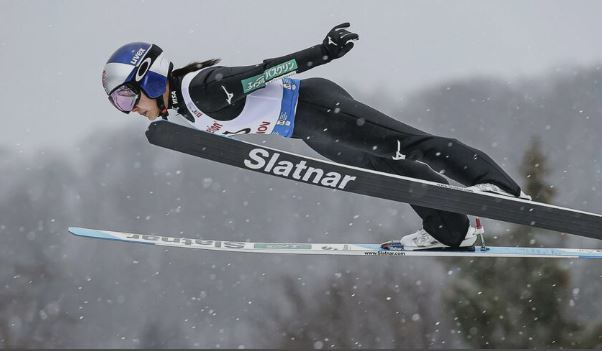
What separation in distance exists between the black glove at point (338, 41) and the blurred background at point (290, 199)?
553 cm

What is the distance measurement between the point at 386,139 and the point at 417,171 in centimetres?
36

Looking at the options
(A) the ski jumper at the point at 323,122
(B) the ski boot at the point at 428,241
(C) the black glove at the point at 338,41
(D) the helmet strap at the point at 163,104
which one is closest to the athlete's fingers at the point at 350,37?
(C) the black glove at the point at 338,41

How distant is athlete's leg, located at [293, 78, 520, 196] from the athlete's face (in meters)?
0.64

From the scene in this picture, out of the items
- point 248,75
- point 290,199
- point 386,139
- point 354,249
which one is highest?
point 248,75

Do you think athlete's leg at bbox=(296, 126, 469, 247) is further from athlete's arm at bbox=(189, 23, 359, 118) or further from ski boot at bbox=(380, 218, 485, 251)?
athlete's arm at bbox=(189, 23, 359, 118)

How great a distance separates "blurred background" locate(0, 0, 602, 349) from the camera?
9547 millimetres

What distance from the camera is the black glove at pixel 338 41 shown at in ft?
9.62

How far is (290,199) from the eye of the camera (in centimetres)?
1383

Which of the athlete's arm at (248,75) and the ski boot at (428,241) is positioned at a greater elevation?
the athlete's arm at (248,75)

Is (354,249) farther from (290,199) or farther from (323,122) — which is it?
(290,199)

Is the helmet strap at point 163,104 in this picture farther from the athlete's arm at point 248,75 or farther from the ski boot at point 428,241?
the ski boot at point 428,241

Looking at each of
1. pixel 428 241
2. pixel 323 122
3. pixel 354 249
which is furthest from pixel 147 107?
pixel 428 241

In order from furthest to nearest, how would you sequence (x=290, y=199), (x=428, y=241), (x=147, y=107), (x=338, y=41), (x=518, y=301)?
1. (x=290, y=199)
2. (x=518, y=301)
3. (x=428, y=241)
4. (x=147, y=107)
5. (x=338, y=41)

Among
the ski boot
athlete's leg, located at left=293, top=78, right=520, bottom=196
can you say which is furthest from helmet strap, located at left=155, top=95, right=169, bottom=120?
the ski boot
